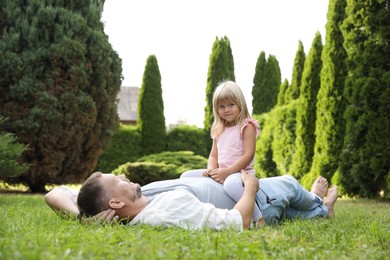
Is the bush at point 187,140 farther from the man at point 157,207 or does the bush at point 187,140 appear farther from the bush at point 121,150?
the man at point 157,207

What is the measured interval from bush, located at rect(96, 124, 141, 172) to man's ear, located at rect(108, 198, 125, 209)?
15.5 meters

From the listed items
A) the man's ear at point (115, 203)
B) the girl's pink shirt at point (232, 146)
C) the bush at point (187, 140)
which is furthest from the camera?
the bush at point (187, 140)

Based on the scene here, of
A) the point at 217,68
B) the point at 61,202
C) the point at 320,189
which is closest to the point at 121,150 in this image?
the point at 217,68

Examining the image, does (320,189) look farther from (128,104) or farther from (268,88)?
(128,104)

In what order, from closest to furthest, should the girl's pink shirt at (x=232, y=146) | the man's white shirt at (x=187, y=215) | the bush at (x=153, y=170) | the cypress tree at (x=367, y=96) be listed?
the man's white shirt at (x=187, y=215)
the girl's pink shirt at (x=232, y=146)
the cypress tree at (x=367, y=96)
the bush at (x=153, y=170)

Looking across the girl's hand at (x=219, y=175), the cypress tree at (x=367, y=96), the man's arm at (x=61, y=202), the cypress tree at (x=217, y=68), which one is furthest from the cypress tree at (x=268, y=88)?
the man's arm at (x=61, y=202)

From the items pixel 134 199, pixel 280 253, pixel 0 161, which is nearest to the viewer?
pixel 280 253

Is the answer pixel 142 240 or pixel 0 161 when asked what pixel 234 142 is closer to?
pixel 142 240

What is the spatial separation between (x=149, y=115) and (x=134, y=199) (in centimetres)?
1668

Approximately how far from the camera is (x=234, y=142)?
181 inches

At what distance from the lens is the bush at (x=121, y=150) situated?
18.6 meters

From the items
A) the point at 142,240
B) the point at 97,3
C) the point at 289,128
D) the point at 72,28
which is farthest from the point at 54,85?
the point at 142,240

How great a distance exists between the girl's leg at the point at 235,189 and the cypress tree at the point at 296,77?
1376cm

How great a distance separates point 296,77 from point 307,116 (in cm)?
564
